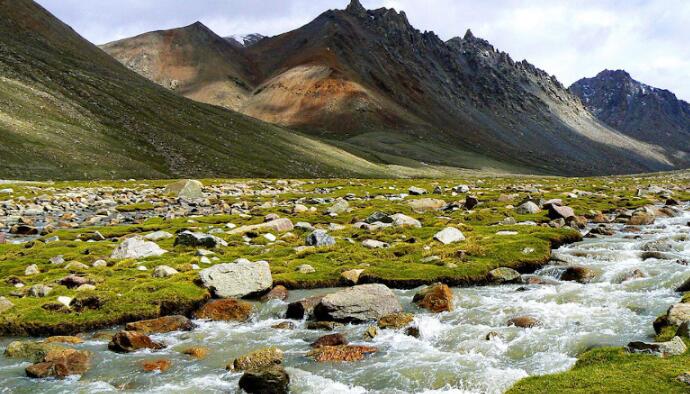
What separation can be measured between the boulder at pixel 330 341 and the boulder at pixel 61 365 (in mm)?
5903

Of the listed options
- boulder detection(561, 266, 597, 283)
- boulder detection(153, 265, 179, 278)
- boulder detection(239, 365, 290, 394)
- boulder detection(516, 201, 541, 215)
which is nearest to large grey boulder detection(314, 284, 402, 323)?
boulder detection(239, 365, 290, 394)

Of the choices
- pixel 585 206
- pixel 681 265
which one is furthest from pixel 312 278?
pixel 585 206

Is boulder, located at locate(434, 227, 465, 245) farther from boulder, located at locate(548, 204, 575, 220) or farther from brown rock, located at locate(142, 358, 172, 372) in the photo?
brown rock, located at locate(142, 358, 172, 372)

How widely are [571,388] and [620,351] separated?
2.87m

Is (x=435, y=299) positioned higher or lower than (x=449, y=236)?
lower

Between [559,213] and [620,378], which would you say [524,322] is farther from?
Result: [559,213]

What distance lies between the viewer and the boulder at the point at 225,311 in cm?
1752

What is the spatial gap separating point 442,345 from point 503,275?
25.4 feet

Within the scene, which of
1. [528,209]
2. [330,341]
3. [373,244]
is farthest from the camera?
[528,209]

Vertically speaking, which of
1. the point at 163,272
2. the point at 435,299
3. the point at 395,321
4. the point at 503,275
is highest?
the point at 503,275

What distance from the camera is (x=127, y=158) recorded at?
341 feet

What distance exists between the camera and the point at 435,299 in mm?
17719

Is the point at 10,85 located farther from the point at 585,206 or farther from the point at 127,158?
the point at 585,206

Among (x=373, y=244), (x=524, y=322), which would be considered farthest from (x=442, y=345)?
(x=373, y=244)
